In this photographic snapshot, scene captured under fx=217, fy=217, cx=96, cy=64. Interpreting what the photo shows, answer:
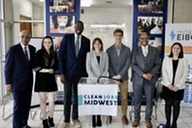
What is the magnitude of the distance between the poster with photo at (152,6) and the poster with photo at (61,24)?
161 cm

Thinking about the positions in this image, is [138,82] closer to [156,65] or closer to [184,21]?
[156,65]

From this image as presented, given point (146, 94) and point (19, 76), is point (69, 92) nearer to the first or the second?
point (19, 76)

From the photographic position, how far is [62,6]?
4949mm

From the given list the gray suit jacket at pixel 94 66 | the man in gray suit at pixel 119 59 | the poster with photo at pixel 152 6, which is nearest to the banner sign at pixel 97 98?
the gray suit jacket at pixel 94 66

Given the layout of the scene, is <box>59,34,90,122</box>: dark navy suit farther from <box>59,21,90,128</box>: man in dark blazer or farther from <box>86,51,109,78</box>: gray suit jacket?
<box>86,51,109,78</box>: gray suit jacket

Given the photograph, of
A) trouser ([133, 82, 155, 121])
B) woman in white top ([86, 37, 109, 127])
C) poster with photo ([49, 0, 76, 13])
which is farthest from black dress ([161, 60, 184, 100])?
poster with photo ([49, 0, 76, 13])

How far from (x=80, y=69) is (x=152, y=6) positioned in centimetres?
250

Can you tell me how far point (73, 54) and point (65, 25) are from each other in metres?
1.68

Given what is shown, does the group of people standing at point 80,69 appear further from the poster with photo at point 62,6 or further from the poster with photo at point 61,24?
the poster with photo at point 62,6

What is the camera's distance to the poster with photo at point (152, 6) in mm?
4934

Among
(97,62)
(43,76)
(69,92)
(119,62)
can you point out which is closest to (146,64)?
(119,62)

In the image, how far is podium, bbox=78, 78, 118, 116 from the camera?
3.19 meters

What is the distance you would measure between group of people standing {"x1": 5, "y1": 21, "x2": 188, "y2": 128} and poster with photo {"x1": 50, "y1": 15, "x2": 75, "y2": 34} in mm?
1493

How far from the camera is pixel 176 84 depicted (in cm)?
337
